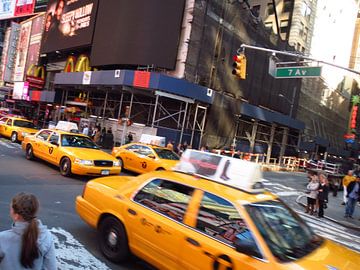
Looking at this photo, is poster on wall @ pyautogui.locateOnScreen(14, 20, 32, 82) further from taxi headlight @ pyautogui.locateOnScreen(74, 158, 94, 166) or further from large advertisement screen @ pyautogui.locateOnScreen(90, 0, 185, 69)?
taxi headlight @ pyautogui.locateOnScreen(74, 158, 94, 166)

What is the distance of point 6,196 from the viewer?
782 cm

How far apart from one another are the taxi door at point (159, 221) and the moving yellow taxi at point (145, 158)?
306 inches

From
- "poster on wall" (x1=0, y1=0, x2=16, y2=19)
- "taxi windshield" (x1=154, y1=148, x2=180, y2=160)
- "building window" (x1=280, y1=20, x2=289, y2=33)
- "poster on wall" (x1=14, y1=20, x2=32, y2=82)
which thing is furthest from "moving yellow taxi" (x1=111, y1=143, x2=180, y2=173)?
"poster on wall" (x1=0, y1=0, x2=16, y2=19)

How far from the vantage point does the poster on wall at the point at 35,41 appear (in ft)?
137

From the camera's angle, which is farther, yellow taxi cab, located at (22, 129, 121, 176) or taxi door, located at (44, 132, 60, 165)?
taxi door, located at (44, 132, 60, 165)

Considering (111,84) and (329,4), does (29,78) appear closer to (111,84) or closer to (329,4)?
(111,84)

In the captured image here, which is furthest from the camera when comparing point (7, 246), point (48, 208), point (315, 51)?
point (315, 51)

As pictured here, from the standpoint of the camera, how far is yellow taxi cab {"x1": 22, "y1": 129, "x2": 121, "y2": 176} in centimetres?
1089

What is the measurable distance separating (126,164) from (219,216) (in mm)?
10200

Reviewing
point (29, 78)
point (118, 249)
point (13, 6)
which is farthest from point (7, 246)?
point (13, 6)

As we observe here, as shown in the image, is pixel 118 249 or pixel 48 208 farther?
pixel 48 208

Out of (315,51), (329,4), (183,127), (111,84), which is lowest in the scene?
(183,127)

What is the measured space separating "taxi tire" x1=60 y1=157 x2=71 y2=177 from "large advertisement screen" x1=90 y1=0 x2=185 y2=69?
13894 mm

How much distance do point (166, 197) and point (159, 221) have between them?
363 millimetres
